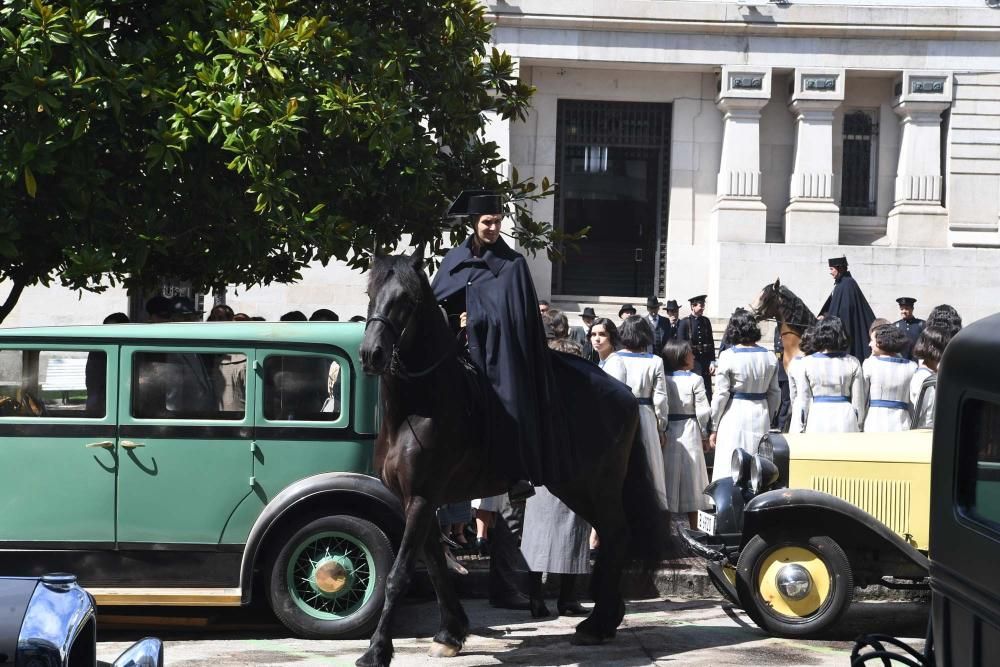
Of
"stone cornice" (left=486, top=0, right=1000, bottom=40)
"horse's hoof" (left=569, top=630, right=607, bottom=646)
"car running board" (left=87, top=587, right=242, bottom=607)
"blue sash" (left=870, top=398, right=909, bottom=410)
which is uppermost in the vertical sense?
"stone cornice" (left=486, top=0, right=1000, bottom=40)

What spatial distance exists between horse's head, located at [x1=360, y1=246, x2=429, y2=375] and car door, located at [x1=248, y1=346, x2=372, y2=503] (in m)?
1.24

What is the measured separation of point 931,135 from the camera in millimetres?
25469

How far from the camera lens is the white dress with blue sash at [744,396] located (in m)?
10.9

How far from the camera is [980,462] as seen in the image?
475 cm

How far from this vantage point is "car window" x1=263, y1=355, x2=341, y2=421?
8289mm

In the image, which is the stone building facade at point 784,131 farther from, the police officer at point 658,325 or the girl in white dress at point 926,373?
the girl in white dress at point 926,373

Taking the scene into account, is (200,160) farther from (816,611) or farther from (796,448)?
(816,611)

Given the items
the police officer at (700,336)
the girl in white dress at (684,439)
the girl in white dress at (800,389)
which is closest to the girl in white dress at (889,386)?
the girl in white dress at (800,389)

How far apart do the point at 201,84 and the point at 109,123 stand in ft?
2.68

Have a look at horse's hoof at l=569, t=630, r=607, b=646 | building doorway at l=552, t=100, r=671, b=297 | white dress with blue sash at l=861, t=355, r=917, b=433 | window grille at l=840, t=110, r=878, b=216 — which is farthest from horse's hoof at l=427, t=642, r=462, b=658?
window grille at l=840, t=110, r=878, b=216

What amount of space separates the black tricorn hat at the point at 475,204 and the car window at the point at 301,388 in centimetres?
131

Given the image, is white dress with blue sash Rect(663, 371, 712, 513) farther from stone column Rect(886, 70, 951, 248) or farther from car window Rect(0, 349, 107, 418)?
stone column Rect(886, 70, 951, 248)

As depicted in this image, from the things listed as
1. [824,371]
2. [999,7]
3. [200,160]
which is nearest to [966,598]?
[824,371]

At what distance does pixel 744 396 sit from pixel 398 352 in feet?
15.1
